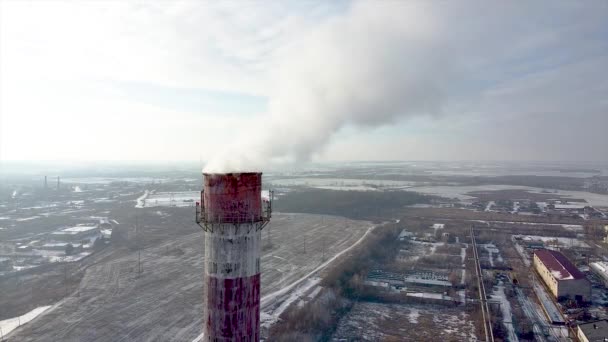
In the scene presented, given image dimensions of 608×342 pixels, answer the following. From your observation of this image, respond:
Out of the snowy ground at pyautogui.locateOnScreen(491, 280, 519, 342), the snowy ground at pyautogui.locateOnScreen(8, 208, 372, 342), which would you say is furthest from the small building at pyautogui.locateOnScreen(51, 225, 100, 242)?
the snowy ground at pyautogui.locateOnScreen(491, 280, 519, 342)

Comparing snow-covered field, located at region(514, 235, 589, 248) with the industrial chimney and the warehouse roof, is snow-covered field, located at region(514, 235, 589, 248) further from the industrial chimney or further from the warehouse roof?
the industrial chimney

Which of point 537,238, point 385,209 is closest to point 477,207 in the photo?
point 385,209

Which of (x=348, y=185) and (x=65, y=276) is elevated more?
(x=348, y=185)

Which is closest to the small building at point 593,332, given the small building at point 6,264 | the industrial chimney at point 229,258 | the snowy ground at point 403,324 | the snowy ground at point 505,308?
the snowy ground at point 505,308

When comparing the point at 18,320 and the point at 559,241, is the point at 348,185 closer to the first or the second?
the point at 559,241

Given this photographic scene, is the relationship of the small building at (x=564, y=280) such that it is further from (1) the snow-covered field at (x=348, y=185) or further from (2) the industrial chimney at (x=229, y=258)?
(1) the snow-covered field at (x=348, y=185)

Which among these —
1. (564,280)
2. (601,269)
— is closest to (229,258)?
(564,280)
